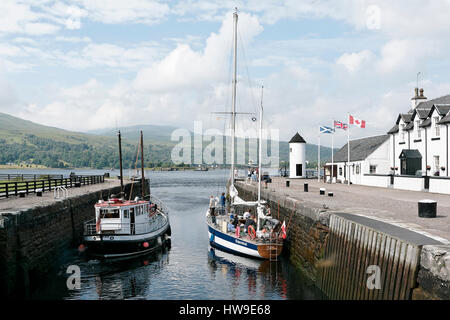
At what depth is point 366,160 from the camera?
5100 centimetres

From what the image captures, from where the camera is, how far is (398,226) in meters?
16.1

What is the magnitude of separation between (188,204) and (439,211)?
139ft

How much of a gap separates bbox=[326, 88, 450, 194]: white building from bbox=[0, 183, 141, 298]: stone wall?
92.8ft

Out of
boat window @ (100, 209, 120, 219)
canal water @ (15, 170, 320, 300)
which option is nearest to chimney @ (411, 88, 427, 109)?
canal water @ (15, 170, 320, 300)

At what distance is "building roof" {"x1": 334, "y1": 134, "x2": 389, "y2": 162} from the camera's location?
169 ft

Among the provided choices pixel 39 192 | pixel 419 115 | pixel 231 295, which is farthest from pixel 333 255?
pixel 419 115

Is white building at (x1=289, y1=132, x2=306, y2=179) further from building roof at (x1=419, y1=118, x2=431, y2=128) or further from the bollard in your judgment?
the bollard

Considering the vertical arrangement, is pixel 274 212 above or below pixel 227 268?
above

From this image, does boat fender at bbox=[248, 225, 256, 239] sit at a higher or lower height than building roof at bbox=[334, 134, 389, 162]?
lower

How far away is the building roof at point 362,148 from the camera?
51.6 meters

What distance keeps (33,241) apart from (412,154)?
36161 mm

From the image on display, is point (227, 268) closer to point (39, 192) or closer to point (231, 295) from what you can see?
point (231, 295)

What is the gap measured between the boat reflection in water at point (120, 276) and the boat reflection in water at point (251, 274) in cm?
334
